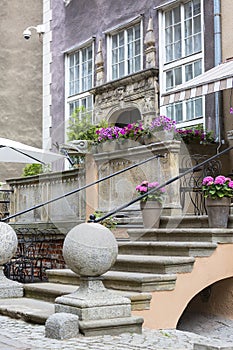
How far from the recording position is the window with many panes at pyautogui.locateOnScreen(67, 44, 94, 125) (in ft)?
50.1

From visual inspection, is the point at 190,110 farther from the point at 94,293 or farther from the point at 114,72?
the point at 94,293

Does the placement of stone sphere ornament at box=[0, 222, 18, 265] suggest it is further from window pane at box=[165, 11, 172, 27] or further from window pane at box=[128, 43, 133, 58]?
window pane at box=[128, 43, 133, 58]

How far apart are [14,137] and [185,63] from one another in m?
8.44

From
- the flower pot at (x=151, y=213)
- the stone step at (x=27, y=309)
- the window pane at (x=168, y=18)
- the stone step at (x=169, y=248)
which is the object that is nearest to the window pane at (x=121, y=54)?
the window pane at (x=168, y=18)

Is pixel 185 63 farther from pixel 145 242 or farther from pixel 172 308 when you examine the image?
pixel 172 308

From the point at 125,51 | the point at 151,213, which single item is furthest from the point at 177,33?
the point at 151,213

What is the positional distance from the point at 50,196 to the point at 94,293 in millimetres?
6259

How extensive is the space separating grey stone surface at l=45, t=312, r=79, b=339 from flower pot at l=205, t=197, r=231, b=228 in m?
2.68

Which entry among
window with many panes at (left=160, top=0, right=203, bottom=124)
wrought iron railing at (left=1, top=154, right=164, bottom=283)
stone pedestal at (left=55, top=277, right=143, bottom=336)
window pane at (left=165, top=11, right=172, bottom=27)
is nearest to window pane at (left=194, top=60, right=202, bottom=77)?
window with many panes at (left=160, top=0, right=203, bottom=124)

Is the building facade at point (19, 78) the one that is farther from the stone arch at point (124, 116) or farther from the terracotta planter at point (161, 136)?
the terracotta planter at point (161, 136)

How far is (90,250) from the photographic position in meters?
5.74

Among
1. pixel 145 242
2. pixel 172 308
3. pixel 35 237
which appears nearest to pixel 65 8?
pixel 35 237

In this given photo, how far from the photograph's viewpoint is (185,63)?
12.5 m

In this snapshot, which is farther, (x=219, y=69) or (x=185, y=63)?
(x=185, y=63)
